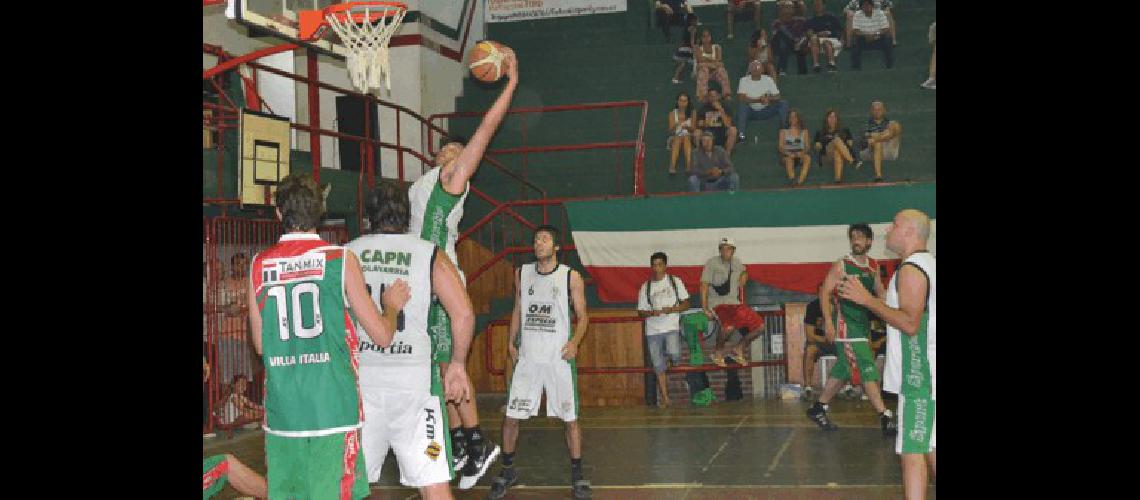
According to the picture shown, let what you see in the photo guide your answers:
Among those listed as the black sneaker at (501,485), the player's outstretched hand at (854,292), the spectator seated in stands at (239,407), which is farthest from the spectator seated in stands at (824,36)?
the player's outstretched hand at (854,292)

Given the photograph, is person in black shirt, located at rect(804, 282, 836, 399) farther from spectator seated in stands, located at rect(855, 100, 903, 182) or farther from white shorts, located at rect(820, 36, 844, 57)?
white shorts, located at rect(820, 36, 844, 57)

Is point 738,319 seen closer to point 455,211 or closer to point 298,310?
point 455,211

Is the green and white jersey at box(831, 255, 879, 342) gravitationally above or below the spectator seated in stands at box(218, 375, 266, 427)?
above

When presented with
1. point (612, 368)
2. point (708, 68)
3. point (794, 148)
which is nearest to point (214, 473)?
point (612, 368)

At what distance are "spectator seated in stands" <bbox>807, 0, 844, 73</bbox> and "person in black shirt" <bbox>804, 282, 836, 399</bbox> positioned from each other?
656cm

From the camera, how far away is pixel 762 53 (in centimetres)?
1908

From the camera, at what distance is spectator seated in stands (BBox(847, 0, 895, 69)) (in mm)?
19203

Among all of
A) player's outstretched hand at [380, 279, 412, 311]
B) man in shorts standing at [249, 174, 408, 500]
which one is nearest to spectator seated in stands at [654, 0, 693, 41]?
player's outstretched hand at [380, 279, 412, 311]

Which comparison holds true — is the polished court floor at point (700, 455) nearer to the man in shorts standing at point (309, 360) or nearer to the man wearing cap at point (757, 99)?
the man in shorts standing at point (309, 360)

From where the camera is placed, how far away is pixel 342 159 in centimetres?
1808

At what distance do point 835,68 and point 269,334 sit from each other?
16049 millimetres

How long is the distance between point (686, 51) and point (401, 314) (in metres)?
14.9
